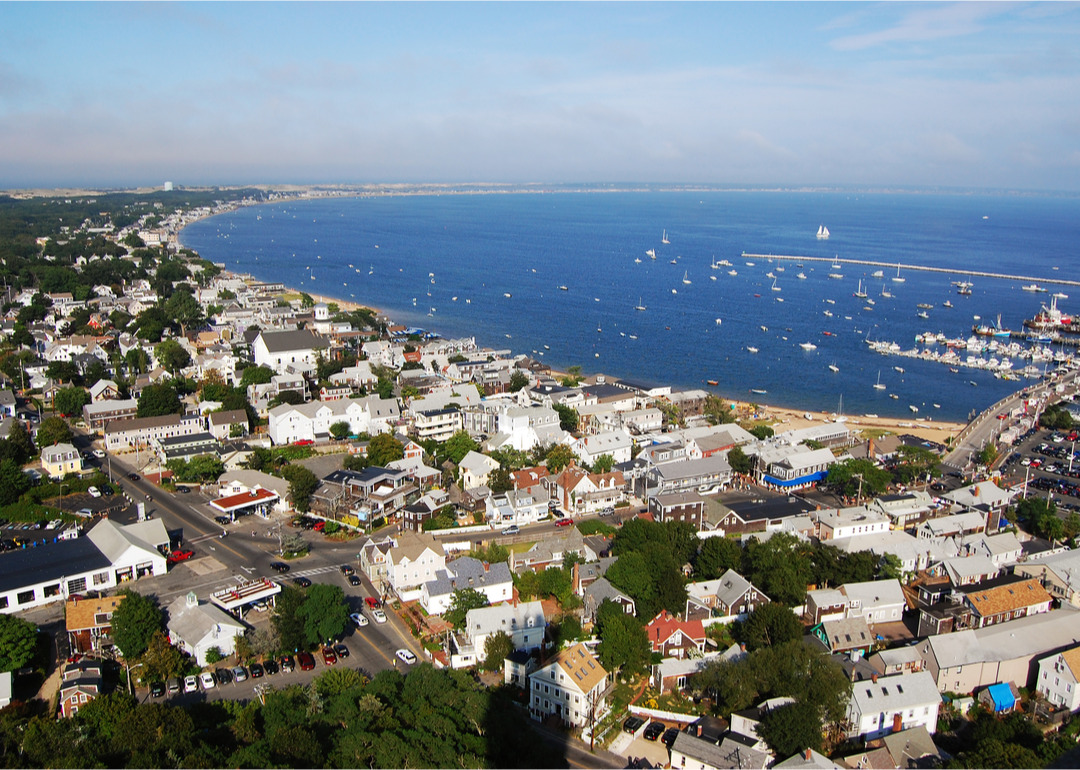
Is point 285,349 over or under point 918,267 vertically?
under

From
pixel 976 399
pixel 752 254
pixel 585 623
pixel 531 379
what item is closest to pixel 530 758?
pixel 585 623

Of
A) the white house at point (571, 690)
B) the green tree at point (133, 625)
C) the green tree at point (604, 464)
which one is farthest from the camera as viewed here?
the green tree at point (604, 464)

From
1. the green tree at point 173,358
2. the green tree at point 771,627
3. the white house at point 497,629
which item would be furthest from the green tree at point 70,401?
the green tree at point 771,627

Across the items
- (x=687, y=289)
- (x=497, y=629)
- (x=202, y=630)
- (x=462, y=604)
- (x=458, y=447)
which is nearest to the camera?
(x=202, y=630)

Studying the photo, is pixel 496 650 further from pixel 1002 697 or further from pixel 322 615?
pixel 1002 697

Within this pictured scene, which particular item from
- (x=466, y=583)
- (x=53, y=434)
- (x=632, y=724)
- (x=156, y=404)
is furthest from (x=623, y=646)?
(x=156, y=404)

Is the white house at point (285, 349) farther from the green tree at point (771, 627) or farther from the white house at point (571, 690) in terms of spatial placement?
the green tree at point (771, 627)

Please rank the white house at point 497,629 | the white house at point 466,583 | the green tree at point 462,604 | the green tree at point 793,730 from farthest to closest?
the white house at point 466,583 < the green tree at point 462,604 < the white house at point 497,629 < the green tree at point 793,730

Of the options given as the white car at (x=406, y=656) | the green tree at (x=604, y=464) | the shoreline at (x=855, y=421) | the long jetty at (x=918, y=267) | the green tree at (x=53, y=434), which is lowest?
the white car at (x=406, y=656)

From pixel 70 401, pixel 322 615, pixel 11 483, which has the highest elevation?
pixel 70 401
